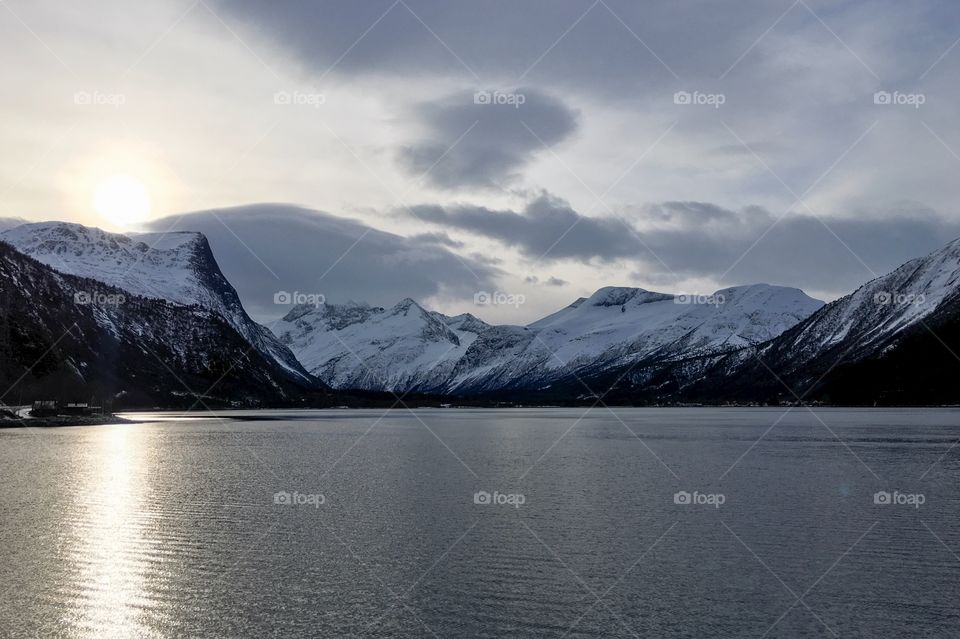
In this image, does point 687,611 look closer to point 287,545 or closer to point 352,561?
point 352,561

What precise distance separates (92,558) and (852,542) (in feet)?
→ 154

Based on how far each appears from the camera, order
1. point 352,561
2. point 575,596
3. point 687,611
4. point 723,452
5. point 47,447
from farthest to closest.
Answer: point 47,447 → point 723,452 → point 352,561 → point 575,596 → point 687,611

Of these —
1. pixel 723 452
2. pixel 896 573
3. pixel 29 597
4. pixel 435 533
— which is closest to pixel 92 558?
pixel 29 597

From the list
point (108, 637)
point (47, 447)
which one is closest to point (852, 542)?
point (108, 637)

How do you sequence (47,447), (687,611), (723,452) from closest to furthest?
(687,611), (723,452), (47,447)

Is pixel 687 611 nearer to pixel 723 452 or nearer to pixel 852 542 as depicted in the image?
pixel 852 542

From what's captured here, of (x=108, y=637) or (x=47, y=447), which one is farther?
(x=47, y=447)

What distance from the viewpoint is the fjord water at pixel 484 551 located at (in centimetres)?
3522

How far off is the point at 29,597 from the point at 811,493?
206ft

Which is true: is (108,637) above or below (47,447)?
below

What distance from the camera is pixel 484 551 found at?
48.7 meters

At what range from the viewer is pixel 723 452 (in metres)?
124

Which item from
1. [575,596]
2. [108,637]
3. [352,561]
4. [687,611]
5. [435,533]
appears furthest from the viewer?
[435,533]

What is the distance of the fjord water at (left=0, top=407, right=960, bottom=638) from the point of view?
35219 millimetres
